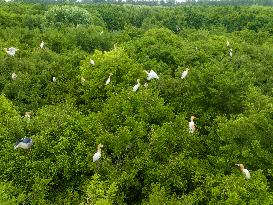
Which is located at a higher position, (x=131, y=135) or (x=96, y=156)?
(x=96, y=156)

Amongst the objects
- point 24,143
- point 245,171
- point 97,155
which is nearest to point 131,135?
point 97,155

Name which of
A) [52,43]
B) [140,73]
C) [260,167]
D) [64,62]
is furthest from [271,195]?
[52,43]

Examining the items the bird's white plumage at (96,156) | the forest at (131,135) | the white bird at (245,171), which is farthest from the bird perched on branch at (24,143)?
the white bird at (245,171)

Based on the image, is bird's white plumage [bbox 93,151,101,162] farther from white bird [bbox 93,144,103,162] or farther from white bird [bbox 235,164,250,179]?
white bird [bbox 235,164,250,179]

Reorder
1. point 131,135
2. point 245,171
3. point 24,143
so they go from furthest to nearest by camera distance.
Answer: point 131,135, point 24,143, point 245,171

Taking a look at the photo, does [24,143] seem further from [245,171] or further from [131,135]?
[245,171]

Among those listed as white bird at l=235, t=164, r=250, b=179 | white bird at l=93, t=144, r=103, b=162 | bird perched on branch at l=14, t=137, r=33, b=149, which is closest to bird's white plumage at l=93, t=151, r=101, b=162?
white bird at l=93, t=144, r=103, b=162

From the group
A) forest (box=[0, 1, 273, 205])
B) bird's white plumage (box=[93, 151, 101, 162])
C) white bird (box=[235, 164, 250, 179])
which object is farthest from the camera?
bird's white plumage (box=[93, 151, 101, 162])

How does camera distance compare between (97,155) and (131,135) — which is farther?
(131,135)

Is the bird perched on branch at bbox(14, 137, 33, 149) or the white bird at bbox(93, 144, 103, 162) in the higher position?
the bird perched on branch at bbox(14, 137, 33, 149)

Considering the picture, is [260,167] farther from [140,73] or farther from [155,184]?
[140,73]

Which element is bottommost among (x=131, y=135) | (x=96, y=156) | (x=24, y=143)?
(x=131, y=135)
